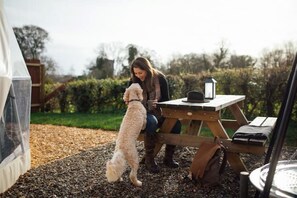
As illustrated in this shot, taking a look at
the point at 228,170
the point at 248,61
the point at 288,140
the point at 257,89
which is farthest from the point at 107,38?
the point at 228,170

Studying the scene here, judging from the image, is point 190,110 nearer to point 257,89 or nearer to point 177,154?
point 177,154

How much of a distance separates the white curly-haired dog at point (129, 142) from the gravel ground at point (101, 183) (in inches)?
8.4

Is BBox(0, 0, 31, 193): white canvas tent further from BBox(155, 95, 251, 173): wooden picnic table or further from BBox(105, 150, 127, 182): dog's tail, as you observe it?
BBox(155, 95, 251, 173): wooden picnic table

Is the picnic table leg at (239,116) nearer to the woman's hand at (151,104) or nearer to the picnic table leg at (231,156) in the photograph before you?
the picnic table leg at (231,156)

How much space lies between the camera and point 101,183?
3.54 metres

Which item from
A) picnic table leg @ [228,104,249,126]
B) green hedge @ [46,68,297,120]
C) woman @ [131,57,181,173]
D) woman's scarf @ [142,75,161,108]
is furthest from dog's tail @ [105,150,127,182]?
green hedge @ [46,68,297,120]

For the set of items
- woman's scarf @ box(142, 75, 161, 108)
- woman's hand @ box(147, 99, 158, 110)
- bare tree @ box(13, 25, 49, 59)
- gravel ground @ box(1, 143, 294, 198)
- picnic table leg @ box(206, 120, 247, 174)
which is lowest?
gravel ground @ box(1, 143, 294, 198)

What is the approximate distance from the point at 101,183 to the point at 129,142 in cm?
68

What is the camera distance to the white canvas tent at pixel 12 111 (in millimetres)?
3295

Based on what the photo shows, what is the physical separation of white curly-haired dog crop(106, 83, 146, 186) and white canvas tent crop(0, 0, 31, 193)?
127 centimetres

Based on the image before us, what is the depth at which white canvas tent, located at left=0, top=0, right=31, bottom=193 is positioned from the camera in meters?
3.29

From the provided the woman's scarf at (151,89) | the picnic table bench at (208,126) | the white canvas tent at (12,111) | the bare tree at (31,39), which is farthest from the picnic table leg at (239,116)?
the bare tree at (31,39)

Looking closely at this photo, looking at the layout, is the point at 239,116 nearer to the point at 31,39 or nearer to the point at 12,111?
the point at 12,111

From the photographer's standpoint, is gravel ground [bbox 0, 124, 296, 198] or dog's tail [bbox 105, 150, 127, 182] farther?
gravel ground [bbox 0, 124, 296, 198]
